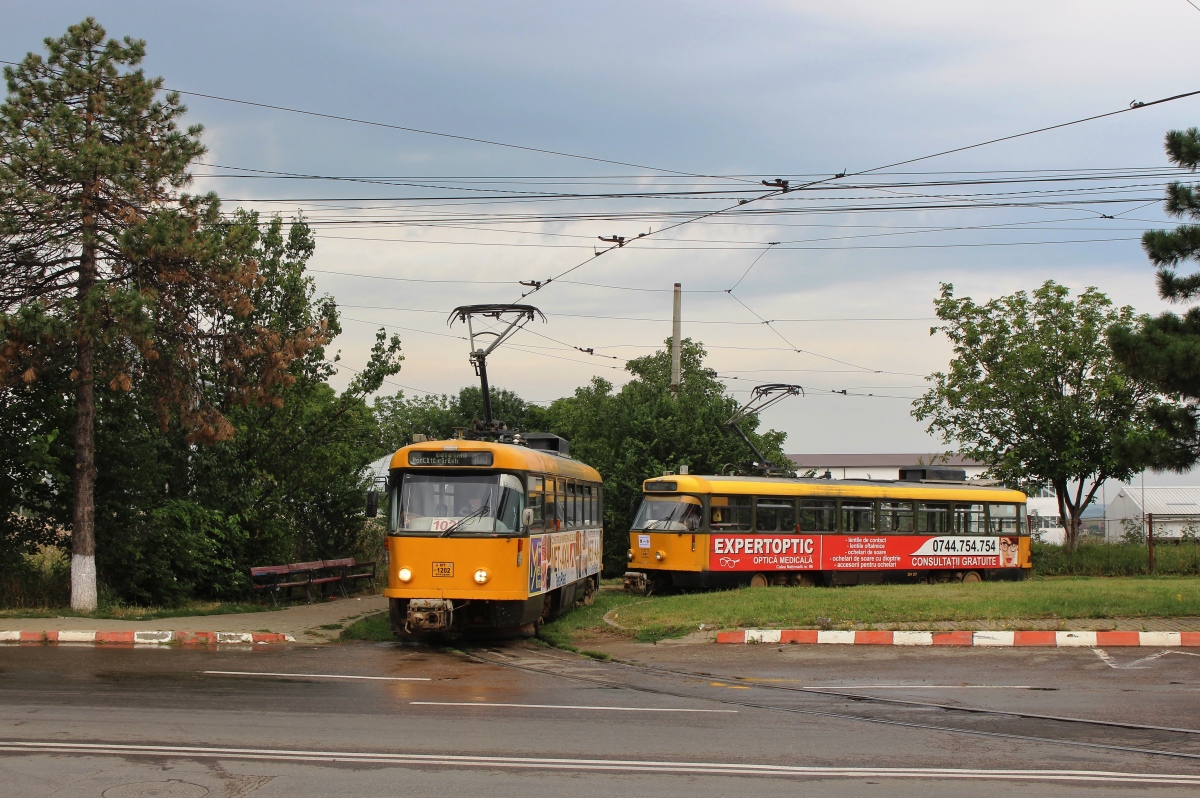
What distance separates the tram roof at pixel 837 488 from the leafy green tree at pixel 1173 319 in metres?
9.46

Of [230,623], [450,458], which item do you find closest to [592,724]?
[450,458]

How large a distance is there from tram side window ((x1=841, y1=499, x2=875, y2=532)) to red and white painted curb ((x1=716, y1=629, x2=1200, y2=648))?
10.8 meters

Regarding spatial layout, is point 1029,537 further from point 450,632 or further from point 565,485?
point 450,632

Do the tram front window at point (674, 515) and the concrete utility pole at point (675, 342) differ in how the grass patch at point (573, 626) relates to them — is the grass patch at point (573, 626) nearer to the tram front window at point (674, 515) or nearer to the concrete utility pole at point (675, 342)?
the tram front window at point (674, 515)

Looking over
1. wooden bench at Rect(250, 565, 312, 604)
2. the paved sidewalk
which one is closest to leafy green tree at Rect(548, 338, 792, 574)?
wooden bench at Rect(250, 565, 312, 604)

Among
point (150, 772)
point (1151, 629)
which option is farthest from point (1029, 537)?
point (150, 772)

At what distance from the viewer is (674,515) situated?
23.8m

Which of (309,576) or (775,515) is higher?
(775,515)

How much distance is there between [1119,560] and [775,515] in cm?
1448

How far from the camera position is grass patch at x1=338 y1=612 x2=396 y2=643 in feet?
54.9

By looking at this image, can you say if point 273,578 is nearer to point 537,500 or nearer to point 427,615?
point 537,500

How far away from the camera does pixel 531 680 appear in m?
12.3

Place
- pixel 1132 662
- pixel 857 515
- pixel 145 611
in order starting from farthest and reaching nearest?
pixel 857 515, pixel 145 611, pixel 1132 662

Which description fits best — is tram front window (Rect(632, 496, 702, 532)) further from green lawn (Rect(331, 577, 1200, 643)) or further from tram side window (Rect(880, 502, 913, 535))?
tram side window (Rect(880, 502, 913, 535))
